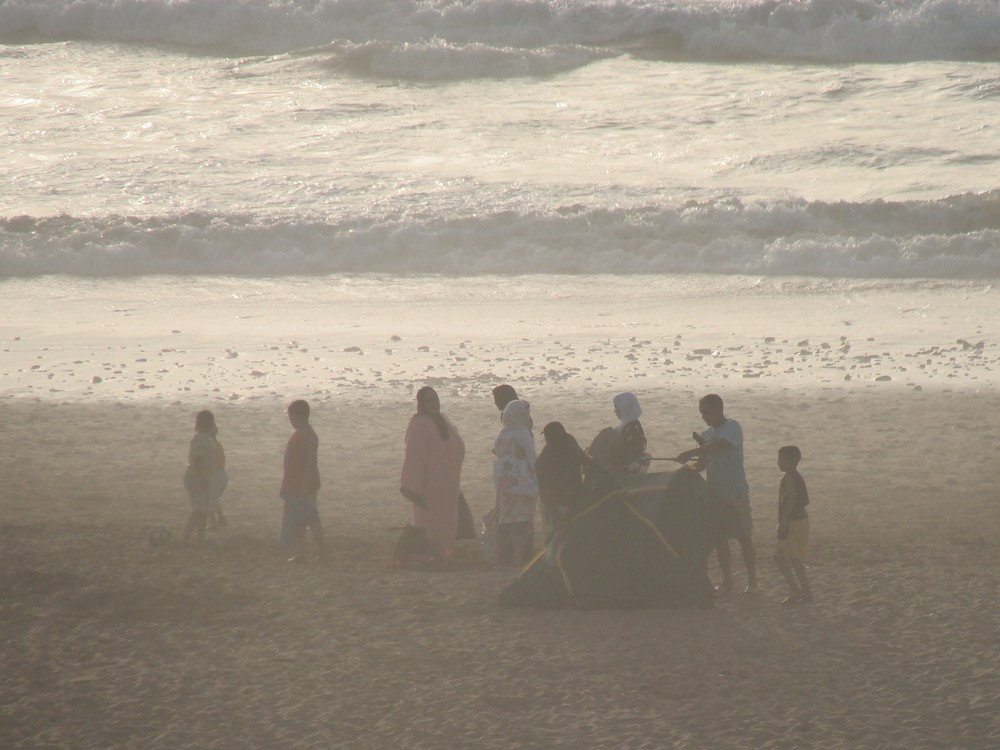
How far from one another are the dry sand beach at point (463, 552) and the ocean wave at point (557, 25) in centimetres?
1431

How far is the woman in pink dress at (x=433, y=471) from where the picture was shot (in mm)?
7273

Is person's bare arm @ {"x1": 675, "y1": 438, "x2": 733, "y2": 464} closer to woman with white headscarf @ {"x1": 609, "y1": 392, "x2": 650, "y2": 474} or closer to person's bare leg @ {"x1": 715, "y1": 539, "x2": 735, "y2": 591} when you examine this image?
woman with white headscarf @ {"x1": 609, "y1": 392, "x2": 650, "y2": 474}

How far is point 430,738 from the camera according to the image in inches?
196

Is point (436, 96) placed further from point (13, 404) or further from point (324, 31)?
point (13, 404)

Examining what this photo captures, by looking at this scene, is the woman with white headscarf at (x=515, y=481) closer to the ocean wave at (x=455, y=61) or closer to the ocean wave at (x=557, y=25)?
the ocean wave at (x=455, y=61)

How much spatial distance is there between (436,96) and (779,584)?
72.0 feet

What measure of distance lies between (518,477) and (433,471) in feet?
1.59

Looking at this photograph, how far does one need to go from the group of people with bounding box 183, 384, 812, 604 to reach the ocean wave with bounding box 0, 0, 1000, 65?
2241 centimetres

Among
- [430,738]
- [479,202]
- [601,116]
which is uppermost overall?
[601,116]

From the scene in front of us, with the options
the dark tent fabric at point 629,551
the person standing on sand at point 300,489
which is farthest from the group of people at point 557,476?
the person standing on sand at point 300,489

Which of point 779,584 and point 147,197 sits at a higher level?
point 147,197

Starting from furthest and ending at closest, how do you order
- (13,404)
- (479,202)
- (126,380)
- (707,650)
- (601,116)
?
(601,116) < (479,202) < (126,380) < (13,404) < (707,650)

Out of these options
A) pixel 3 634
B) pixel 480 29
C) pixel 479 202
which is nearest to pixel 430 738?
pixel 3 634

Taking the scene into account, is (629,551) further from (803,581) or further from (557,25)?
(557,25)
